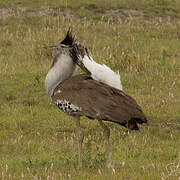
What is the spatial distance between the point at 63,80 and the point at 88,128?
79.5 inches

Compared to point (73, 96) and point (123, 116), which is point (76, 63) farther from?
point (123, 116)

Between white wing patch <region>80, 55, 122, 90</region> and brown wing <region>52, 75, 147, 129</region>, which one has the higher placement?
white wing patch <region>80, 55, 122, 90</region>

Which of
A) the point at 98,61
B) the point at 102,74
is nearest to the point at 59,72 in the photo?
the point at 102,74

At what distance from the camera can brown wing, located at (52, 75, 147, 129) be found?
5809mm

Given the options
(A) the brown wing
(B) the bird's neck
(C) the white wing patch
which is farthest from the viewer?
(B) the bird's neck

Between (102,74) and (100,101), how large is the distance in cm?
41

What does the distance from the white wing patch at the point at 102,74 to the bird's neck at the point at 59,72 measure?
0.39 meters

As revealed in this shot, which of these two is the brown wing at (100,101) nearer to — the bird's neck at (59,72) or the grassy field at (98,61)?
the bird's neck at (59,72)

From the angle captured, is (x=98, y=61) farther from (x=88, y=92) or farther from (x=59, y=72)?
(x=88, y=92)

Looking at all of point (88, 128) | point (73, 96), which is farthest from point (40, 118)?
point (73, 96)

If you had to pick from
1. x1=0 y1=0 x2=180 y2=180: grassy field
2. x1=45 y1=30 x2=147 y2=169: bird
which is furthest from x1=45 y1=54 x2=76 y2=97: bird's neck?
x1=0 y1=0 x2=180 y2=180: grassy field

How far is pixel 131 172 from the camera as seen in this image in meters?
5.86

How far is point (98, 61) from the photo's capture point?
12.5 metres

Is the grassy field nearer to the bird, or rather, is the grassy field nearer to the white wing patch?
the bird
